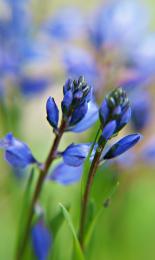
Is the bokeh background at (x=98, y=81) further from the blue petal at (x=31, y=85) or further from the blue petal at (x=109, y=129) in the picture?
the blue petal at (x=109, y=129)

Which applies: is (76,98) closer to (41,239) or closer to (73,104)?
(73,104)

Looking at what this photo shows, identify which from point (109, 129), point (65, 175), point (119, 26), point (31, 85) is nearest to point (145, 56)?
point (119, 26)

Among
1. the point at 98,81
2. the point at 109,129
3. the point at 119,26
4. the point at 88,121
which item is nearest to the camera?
the point at 109,129

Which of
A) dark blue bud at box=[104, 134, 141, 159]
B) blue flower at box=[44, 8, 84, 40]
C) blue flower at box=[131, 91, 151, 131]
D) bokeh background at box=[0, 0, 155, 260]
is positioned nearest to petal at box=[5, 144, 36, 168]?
dark blue bud at box=[104, 134, 141, 159]

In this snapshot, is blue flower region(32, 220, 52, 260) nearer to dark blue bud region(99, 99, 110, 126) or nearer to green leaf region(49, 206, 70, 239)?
green leaf region(49, 206, 70, 239)

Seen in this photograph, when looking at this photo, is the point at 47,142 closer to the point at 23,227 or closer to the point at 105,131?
the point at 23,227

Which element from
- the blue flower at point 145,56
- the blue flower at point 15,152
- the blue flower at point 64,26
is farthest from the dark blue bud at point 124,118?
the blue flower at point 64,26

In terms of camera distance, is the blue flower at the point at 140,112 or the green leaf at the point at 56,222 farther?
the blue flower at the point at 140,112
